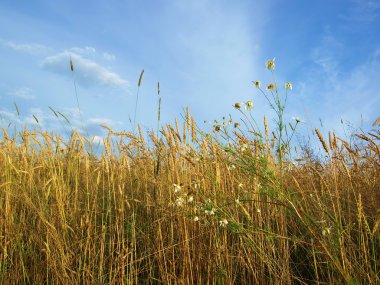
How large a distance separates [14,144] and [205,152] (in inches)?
117

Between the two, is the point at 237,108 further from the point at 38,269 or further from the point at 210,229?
the point at 38,269

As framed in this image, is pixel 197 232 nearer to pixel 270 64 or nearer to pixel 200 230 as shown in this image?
pixel 200 230

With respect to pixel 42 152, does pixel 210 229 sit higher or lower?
lower

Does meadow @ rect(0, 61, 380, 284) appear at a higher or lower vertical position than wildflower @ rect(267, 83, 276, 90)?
lower

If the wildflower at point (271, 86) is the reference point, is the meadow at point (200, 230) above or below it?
below

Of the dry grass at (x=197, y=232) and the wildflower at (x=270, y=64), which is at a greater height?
the wildflower at (x=270, y=64)

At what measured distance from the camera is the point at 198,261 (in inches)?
105

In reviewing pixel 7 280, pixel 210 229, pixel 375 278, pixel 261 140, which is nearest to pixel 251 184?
pixel 261 140

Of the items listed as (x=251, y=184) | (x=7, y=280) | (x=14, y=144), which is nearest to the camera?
(x=7, y=280)

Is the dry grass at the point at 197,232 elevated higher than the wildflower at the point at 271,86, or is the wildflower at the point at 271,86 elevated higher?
the wildflower at the point at 271,86

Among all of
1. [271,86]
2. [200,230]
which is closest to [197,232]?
[200,230]

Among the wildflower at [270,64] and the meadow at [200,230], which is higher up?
the wildflower at [270,64]

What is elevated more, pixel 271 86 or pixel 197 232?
pixel 271 86

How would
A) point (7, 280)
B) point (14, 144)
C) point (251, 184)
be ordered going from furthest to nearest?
point (14, 144)
point (251, 184)
point (7, 280)
